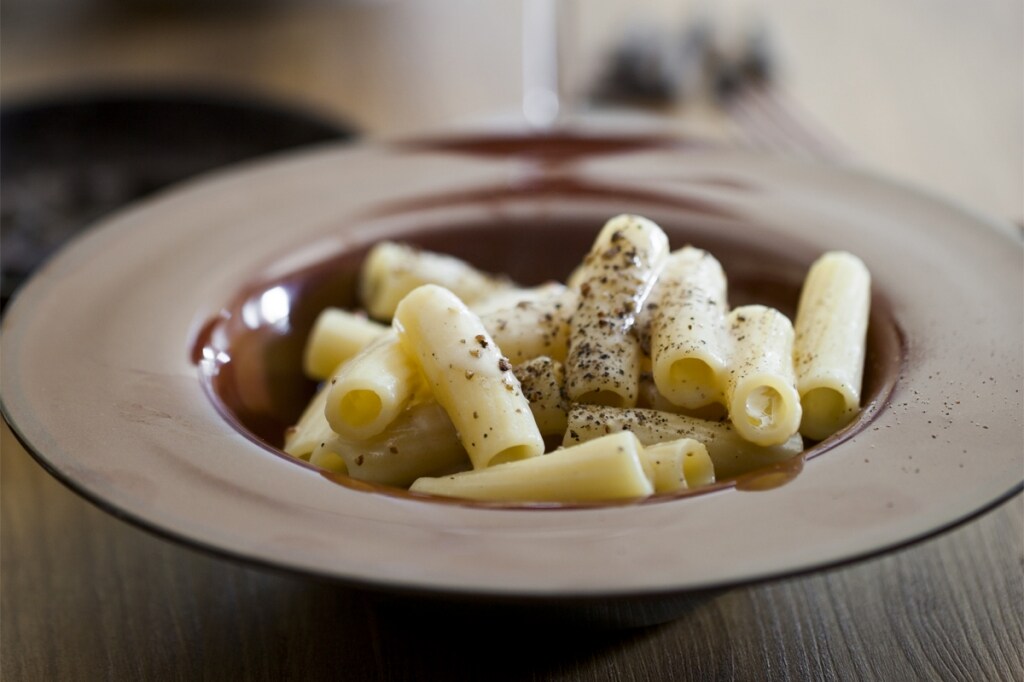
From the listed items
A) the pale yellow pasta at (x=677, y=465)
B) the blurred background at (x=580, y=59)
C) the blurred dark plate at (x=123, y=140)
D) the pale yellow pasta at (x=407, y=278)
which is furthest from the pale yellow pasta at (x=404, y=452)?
the blurred background at (x=580, y=59)

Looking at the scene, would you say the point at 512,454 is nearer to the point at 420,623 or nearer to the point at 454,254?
the point at 420,623

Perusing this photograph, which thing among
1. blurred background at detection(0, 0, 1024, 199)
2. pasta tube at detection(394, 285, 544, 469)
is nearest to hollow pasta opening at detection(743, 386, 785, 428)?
pasta tube at detection(394, 285, 544, 469)

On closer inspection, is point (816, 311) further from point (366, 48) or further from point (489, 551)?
point (366, 48)

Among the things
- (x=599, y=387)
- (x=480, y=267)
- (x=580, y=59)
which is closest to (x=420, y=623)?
(x=599, y=387)

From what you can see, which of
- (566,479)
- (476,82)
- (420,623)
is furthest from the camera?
(476,82)

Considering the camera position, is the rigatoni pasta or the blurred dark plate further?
the blurred dark plate

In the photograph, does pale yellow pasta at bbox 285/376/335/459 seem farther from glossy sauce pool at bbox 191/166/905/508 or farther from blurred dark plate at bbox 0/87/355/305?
blurred dark plate at bbox 0/87/355/305
